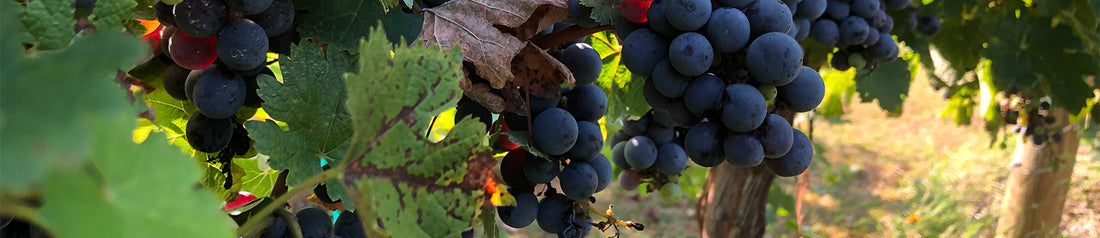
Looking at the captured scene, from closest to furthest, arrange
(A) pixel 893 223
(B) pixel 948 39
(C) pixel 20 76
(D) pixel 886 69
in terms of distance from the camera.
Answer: (C) pixel 20 76 → (D) pixel 886 69 → (B) pixel 948 39 → (A) pixel 893 223

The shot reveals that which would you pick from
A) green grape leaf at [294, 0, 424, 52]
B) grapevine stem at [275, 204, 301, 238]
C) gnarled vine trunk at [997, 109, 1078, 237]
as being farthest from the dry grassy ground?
grapevine stem at [275, 204, 301, 238]

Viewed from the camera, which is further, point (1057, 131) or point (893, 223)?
point (893, 223)

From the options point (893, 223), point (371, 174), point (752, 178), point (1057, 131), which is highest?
point (371, 174)

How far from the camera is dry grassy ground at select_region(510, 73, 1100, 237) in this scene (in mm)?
3963

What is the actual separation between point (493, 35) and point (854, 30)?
0.85 m

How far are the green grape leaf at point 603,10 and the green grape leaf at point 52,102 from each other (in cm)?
44

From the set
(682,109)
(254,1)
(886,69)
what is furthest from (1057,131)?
(254,1)

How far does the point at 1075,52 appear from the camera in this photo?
178 centimetres

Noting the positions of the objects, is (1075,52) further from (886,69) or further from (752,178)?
(752,178)

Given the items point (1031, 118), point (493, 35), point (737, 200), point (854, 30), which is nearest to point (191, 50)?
point (493, 35)

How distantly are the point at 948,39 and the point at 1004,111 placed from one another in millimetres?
884

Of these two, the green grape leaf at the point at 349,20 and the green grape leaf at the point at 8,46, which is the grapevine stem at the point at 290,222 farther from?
the green grape leaf at the point at 8,46

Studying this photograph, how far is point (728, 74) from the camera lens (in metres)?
0.67

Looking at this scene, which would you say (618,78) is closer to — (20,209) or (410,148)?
(410,148)
